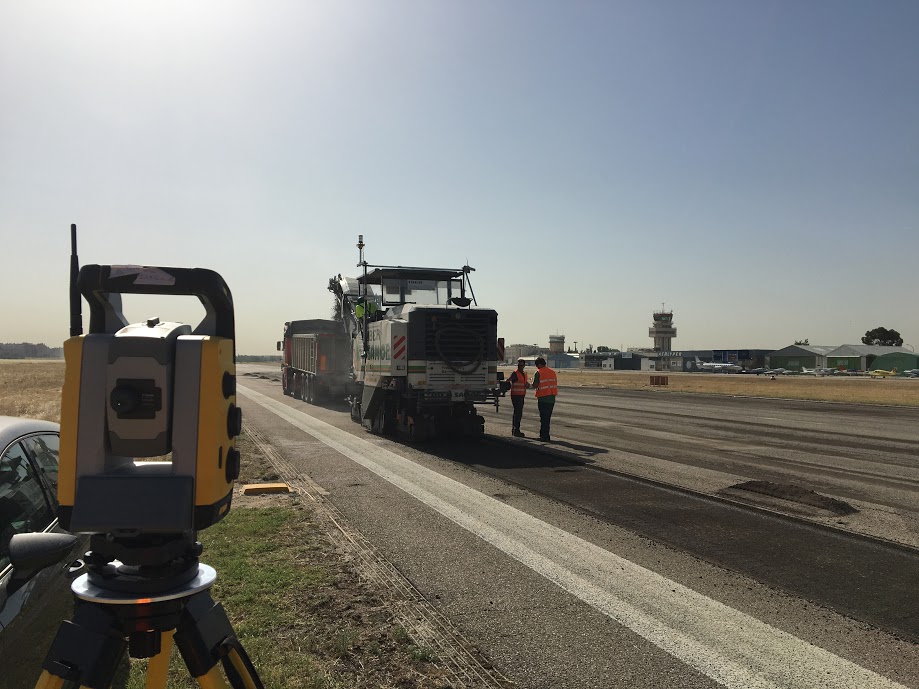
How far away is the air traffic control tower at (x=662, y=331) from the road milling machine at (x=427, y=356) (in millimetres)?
169746

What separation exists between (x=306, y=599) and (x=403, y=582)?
808mm

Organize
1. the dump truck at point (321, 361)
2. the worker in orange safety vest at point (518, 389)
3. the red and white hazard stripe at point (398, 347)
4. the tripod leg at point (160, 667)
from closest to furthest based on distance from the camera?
the tripod leg at point (160, 667) < the red and white hazard stripe at point (398, 347) < the worker in orange safety vest at point (518, 389) < the dump truck at point (321, 361)

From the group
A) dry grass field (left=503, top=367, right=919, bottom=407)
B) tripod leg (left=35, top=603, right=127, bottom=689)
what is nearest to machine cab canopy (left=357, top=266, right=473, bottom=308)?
tripod leg (left=35, top=603, right=127, bottom=689)

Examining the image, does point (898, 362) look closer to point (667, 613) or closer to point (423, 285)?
point (423, 285)

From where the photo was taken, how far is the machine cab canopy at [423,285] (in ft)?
53.2

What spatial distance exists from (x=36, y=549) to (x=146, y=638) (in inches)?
19.2

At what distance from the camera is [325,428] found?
1769 cm

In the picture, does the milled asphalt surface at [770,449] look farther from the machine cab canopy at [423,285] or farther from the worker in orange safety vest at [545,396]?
the machine cab canopy at [423,285]

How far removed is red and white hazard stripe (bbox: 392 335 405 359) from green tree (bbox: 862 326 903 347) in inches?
6381

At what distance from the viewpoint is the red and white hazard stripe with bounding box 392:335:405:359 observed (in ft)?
46.8

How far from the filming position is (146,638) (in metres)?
2.14

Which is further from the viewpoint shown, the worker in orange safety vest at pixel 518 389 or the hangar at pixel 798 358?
the hangar at pixel 798 358

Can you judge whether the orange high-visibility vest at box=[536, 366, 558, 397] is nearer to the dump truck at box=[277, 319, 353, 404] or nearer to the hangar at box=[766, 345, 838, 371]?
the dump truck at box=[277, 319, 353, 404]

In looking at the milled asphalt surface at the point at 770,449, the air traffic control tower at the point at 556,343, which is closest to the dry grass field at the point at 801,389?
the milled asphalt surface at the point at 770,449
